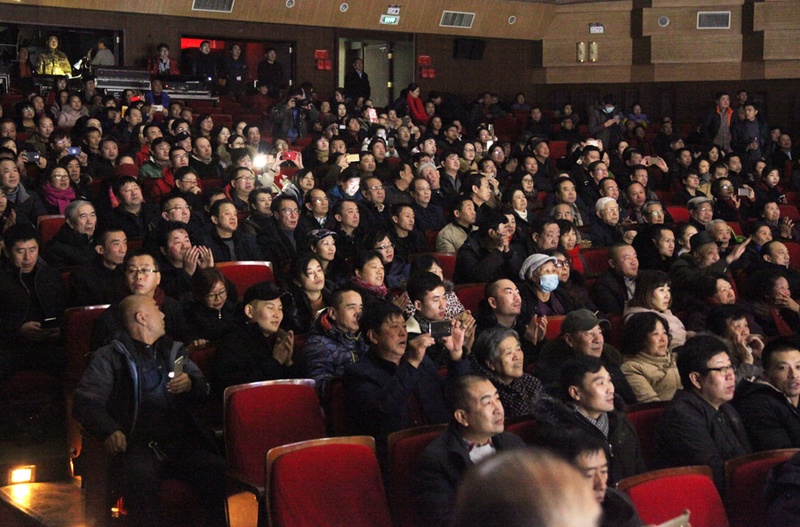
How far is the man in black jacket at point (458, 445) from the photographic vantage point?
1.40 metres

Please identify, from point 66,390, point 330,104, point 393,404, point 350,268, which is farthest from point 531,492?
point 330,104

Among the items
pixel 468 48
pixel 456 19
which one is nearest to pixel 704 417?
pixel 456 19

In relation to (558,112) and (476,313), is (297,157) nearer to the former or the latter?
(476,313)

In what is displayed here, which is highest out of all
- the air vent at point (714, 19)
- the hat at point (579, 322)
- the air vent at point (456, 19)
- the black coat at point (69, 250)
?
the air vent at point (456, 19)

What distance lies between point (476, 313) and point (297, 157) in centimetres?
184

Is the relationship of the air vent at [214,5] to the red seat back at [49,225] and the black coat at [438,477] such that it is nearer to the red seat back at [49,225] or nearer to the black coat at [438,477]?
the red seat back at [49,225]

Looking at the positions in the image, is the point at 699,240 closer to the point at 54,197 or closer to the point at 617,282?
the point at 617,282

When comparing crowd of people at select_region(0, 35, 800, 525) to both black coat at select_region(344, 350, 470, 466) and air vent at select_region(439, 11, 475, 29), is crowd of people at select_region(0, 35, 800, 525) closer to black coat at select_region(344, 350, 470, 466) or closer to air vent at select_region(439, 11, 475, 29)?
black coat at select_region(344, 350, 470, 466)

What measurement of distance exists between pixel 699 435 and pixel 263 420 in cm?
76

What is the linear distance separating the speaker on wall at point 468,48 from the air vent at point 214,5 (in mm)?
1814

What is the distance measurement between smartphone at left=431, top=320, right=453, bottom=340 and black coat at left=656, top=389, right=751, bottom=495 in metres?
0.42

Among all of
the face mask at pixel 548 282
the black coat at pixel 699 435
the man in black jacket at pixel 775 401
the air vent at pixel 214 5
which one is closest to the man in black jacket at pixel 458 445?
the black coat at pixel 699 435

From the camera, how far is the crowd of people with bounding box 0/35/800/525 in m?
1.68

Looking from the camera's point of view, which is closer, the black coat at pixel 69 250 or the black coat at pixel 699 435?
the black coat at pixel 699 435
